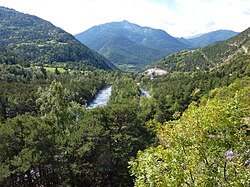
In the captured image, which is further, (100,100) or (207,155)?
(100,100)

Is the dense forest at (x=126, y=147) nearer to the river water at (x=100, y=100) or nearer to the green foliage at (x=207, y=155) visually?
the green foliage at (x=207, y=155)

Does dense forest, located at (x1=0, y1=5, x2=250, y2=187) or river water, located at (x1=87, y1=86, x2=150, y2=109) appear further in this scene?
river water, located at (x1=87, y1=86, x2=150, y2=109)

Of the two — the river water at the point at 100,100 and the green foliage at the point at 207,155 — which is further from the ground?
the green foliage at the point at 207,155

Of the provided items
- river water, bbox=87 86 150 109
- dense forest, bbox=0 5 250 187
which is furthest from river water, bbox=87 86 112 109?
dense forest, bbox=0 5 250 187

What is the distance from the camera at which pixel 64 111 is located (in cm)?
5534

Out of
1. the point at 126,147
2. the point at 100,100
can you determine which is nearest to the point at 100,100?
the point at 100,100

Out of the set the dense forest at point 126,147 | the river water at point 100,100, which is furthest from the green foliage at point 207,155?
the river water at point 100,100

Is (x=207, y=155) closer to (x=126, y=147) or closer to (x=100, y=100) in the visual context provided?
(x=126, y=147)

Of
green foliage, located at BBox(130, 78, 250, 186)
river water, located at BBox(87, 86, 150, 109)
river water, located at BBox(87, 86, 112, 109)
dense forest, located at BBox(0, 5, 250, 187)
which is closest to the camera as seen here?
green foliage, located at BBox(130, 78, 250, 186)

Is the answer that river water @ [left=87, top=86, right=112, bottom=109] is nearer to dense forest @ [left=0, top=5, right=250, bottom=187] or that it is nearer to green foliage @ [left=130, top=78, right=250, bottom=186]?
dense forest @ [left=0, top=5, right=250, bottom=187]

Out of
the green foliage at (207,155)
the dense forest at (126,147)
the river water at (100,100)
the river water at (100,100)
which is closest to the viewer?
the green foliage at (207,155)

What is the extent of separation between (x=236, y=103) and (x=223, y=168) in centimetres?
446

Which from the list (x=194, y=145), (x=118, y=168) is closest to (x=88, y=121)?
(x=118, y=168)

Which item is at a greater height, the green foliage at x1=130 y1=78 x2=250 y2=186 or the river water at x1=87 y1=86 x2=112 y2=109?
the green foliage at x1=130 y1=78 x2=250 y2=186
